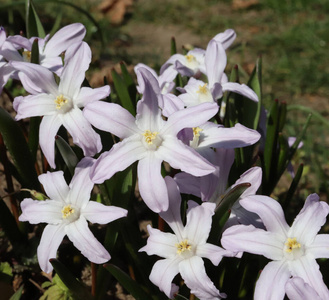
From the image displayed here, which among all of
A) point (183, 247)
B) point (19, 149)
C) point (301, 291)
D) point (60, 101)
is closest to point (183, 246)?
point (183, 247)

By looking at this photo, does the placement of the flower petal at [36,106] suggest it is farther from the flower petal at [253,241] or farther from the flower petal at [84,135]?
the flower petal at [253,241]

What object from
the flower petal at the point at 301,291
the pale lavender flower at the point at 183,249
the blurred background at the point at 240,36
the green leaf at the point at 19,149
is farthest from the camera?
the blurred background at the point at 240,36

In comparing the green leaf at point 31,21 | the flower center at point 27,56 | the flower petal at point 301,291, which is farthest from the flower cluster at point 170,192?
the green leaf at point 31,21

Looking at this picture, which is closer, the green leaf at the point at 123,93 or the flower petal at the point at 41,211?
the flower petal at the point at 41,211

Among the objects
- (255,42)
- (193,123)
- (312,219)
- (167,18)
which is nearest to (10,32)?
(167,18)

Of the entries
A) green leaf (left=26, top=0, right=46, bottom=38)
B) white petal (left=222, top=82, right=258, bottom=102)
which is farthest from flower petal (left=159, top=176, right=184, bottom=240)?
green leaf (left=26, top=0, right=46, bottom=38)

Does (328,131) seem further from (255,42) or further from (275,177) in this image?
(275,177)

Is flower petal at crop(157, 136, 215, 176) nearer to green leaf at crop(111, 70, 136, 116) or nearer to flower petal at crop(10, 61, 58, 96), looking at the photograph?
flower petal at crop(10, 61, 58, 96)
